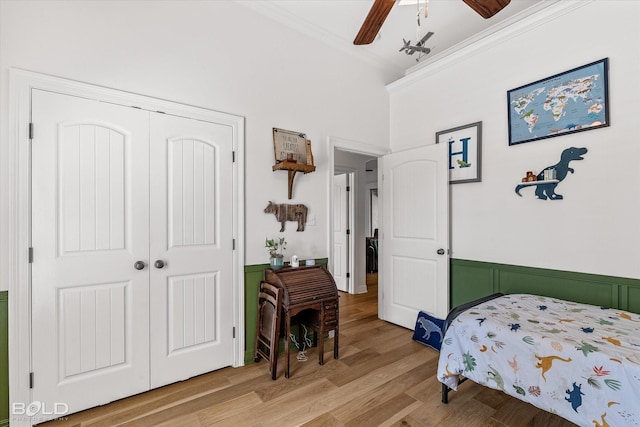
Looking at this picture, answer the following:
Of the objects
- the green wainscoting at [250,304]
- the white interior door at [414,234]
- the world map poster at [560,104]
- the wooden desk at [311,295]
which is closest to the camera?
the world map poster at [560,104]

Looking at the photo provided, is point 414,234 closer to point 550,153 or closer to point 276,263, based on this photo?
point 550,153

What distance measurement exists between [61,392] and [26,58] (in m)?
2.11

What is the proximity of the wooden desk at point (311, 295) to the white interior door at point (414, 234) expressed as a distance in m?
1.13

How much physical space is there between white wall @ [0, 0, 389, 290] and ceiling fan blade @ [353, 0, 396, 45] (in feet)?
3.43

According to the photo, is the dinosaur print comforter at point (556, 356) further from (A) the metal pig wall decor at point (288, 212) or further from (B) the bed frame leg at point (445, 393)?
(A) the metal pig wall decor at point (288, 212)

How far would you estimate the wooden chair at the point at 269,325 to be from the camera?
2.34 m

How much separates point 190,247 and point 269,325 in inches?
36.2

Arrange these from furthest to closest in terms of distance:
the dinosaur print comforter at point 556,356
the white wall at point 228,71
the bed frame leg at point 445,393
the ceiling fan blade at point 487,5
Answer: the bed frame leg at point 445,393
the white wall at point 228,71
the ceiling fan blade at point 487,5
the dinosaur print comforter at point 556,356

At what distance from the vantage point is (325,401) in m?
2.04

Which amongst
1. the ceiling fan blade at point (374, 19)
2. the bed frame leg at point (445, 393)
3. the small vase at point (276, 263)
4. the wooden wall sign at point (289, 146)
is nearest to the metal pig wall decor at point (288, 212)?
the small vase at point (276, 263)

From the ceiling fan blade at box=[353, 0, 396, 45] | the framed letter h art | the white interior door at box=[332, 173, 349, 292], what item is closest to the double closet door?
the ceiling fan blade at box=[353, 0, 396, 45]

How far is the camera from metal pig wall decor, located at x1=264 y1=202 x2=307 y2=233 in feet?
8.98

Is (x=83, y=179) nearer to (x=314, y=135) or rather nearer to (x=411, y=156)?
(x=314, y=135)

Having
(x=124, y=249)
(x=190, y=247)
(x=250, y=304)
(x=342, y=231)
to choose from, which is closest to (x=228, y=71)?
(x=190, y=247)
